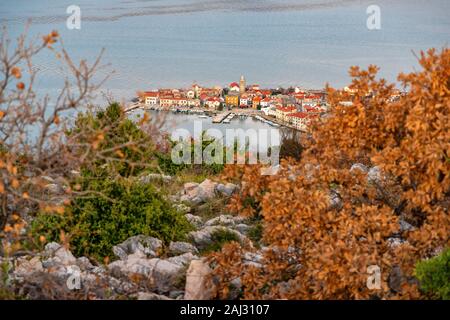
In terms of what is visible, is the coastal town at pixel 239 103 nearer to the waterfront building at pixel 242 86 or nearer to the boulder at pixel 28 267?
the waterfront building at pixel 242 86

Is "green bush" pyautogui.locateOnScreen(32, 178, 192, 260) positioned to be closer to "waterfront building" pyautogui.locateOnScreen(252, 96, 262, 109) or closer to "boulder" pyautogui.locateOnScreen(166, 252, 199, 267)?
"boulder" pyautogui.locateOnScreen(166, 252, 199, 267)

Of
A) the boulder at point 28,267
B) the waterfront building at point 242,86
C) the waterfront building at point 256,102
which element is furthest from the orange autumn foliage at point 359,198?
the waterfront building at point 242,86

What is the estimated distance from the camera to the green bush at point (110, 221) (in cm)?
626

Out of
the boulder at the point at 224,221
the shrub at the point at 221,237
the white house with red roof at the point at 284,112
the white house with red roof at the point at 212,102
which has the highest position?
the white house with red roof at the point at 212,102

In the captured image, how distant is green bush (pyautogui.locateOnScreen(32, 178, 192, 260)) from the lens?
626 centimetres

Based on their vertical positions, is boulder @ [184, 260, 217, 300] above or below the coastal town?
below

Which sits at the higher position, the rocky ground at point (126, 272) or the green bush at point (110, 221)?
the green bush at point (110, 221)

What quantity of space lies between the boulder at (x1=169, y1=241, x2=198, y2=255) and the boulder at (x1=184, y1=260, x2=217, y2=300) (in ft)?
3.22

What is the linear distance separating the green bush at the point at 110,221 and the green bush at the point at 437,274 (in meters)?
2.58

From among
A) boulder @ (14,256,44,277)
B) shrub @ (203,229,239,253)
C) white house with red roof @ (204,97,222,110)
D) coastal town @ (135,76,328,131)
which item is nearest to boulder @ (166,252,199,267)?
shrub @ (203,229,239,253)

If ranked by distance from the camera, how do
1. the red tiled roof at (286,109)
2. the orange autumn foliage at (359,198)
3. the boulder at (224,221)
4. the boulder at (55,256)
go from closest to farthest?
the orange autumn foliage at (359,198) → the boulder at (55,256) → the boulder at (224,221) → the red tiled roof at (286,109)

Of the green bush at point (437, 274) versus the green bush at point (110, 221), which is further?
the green bush at point (110, 221)
